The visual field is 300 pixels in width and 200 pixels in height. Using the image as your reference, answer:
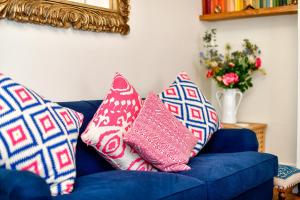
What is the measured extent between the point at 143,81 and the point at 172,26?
57 centimetres

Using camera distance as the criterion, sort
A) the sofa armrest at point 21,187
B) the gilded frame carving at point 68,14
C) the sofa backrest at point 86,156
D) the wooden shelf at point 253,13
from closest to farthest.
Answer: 1. the sofa armrest at point 21,187
2. the sofa backrest at point 86,156
3. the gilded frame carving at point 68,14
4. the wooden shelf at point 253,13

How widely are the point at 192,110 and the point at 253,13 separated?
1257 millimetres

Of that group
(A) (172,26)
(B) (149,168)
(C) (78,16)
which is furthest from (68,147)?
(A) (172,26)

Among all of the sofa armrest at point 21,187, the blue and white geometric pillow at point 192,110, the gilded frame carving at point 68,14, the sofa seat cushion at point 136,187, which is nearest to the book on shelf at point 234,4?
→ the gilded frame carving at point 68,14

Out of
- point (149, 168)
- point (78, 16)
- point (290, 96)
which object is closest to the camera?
point (149, 168)

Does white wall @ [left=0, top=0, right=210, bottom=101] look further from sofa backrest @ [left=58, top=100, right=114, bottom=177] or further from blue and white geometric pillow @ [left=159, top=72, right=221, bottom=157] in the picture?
blue and white geometric pillow @ [left=159, top=72, right=221, bottom=157]

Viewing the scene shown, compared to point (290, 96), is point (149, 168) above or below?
below

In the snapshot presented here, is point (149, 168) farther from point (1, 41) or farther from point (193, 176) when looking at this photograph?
point (1, 41)

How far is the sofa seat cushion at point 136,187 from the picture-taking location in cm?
161

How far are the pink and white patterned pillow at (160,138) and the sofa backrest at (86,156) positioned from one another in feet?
0.87

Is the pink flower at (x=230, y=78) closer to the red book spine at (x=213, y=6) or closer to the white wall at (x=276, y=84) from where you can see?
the white wall at (x=276, y=84)

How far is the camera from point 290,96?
337 centimetres

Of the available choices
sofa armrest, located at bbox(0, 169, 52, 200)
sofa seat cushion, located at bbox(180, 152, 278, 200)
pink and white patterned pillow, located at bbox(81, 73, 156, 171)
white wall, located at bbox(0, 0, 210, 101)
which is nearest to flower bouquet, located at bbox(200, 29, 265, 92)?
white wall, located at bbox(0, 0, 210, 101)

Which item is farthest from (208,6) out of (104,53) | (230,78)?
(104,53)
